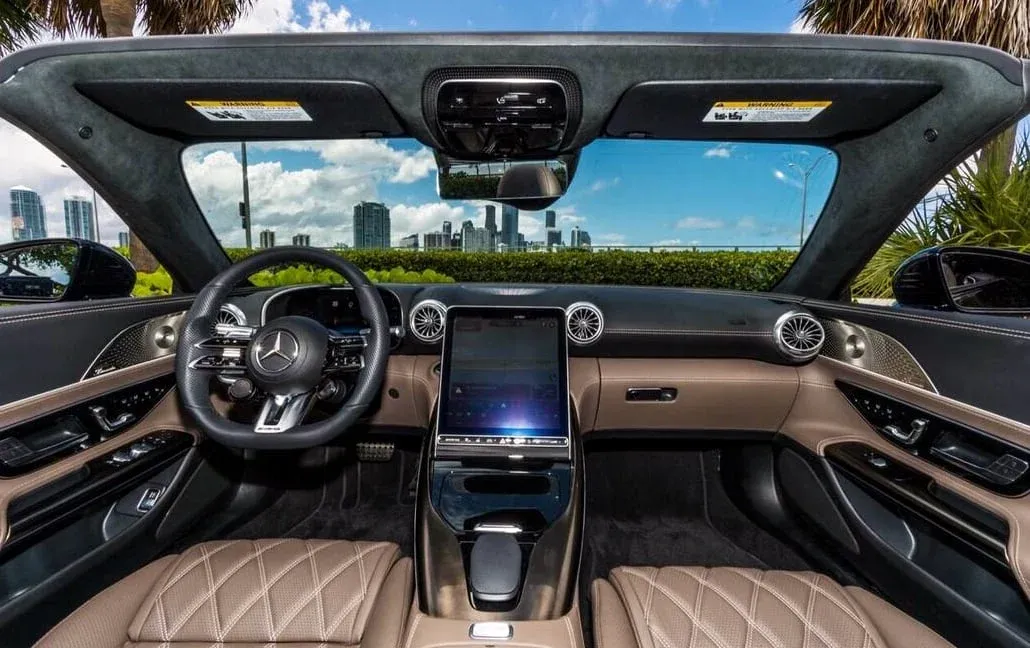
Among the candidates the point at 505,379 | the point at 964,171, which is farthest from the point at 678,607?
the point at 964,171

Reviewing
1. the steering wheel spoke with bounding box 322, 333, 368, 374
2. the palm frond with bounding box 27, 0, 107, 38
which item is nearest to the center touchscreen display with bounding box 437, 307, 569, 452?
the steering wheel spoke with bounding box 322, 333, 368, 374

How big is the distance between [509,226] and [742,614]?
75.7 inches

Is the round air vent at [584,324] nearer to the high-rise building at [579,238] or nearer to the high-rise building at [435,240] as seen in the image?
the high-rise building at [579,238]

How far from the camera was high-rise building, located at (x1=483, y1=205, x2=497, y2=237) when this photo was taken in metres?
2.62

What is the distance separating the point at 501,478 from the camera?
1.85 m

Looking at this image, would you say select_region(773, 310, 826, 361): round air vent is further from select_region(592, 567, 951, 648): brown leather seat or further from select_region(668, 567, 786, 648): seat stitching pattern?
select_region(668, 567, 786, 648): seat stitching pattern

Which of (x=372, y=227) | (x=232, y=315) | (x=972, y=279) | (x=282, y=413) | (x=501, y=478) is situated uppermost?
(x=372, y=227)

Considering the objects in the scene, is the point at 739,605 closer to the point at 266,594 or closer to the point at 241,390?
the point at 266,594

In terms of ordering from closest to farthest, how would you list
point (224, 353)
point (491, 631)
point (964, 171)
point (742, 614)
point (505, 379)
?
1. point (491, 631)
2. point (742, 614)
3. point (224, 353)
4. point (505, 379)
5. point (964, 171)

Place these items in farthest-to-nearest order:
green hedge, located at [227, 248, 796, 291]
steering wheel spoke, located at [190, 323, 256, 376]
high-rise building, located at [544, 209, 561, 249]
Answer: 1. green hedge, located at [227, 248, 796, 291]
2. high-rise building, located at [544, 209, 561, 249]
3. steering wheel spoke, located at [190, 323, 256, 376]

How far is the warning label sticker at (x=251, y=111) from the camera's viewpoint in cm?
176

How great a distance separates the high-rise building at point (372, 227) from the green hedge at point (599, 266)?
0.16 ft

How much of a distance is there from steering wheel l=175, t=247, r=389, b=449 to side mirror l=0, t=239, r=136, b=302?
853mm

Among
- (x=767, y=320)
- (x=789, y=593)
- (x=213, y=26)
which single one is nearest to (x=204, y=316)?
(x=789, y=593)
